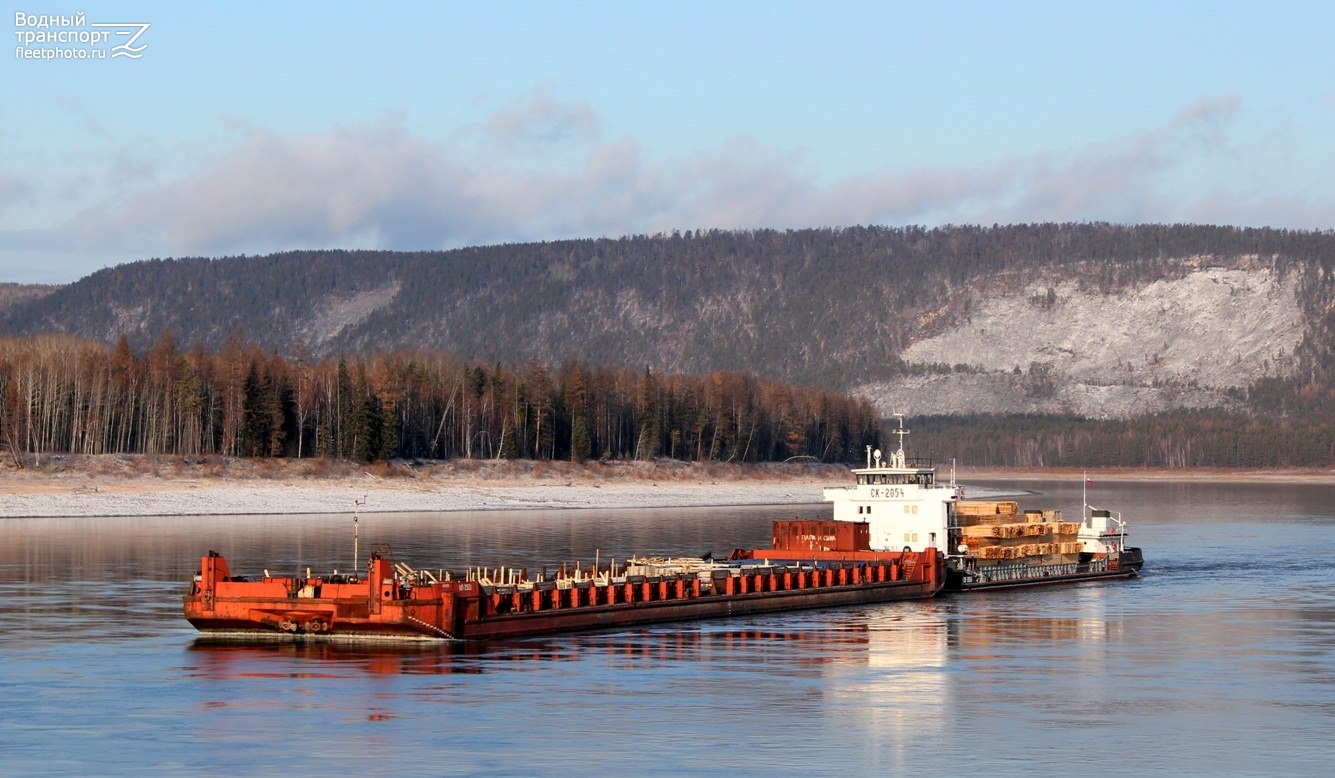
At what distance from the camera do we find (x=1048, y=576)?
88.4 meters

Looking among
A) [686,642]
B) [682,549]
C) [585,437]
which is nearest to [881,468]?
[682,549]

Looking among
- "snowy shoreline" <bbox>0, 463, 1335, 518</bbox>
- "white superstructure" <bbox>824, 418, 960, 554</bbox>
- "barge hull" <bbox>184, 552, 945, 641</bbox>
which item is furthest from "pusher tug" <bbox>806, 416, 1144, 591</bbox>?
"snowy shoreline" <bbox>0, 463, 1335, 518</bbox>

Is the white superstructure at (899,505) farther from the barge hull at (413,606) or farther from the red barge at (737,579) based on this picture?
the barge hull at (413,606)

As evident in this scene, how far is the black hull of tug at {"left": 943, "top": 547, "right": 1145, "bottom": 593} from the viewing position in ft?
267

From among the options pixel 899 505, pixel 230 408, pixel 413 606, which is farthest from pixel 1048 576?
pixel 230 408

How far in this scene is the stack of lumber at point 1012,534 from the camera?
85250 mm

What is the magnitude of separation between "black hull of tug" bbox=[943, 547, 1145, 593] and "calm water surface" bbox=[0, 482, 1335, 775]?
156cm

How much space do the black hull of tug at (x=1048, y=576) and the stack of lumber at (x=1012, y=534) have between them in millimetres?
959

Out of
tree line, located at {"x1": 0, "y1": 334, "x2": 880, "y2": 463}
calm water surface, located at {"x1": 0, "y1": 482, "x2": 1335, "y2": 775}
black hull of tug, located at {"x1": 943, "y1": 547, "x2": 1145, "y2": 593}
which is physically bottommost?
calm water surface, located at {"x1": 0, "y1": 482, "x2": 1335, "y2": 775}

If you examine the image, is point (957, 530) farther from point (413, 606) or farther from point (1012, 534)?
point (413, 606)

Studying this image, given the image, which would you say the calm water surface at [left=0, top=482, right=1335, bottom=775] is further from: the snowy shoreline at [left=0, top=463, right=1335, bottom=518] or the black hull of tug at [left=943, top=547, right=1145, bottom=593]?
the snowy shoreline at [left=0, top=463, right=1335, bottom=518]

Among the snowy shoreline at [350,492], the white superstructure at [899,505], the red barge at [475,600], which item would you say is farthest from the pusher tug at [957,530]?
the snowy shoreline at [350,492]

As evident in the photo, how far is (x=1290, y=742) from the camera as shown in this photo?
4088 cm

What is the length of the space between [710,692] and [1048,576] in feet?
146
